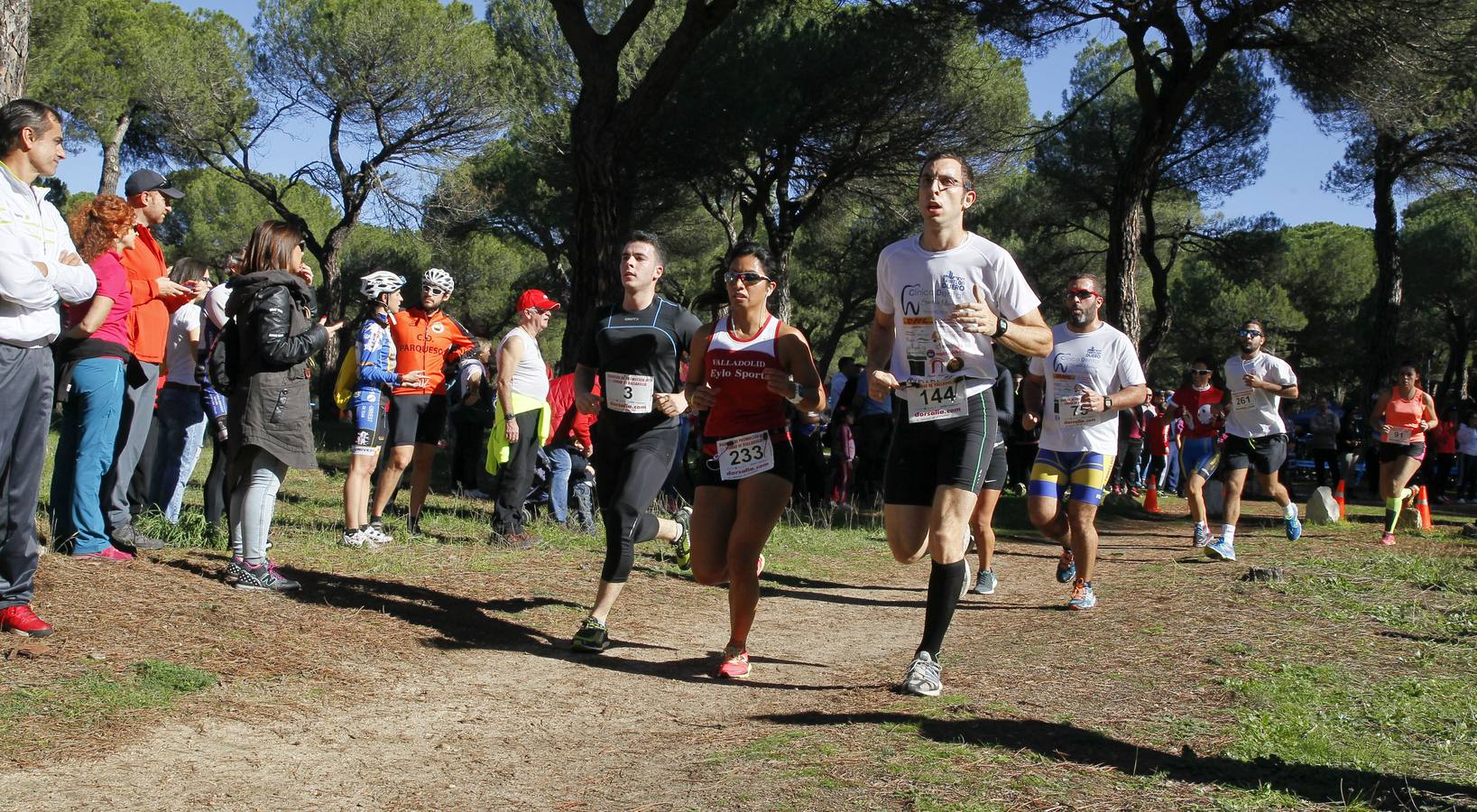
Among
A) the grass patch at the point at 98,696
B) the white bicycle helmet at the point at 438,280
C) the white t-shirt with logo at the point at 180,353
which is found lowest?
the grass patch at the point at 98,696

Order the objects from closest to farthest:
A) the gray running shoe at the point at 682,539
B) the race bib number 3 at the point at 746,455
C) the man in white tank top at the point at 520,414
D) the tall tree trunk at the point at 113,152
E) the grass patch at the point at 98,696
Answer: the grass patch at the point at 98,696 < the race bib number 3 at the point at 746,455 < the gray running shoe at the point at 682,539 < the man in white tank top at the point at 520,414 < the tall tree trunk at the point at 113,152

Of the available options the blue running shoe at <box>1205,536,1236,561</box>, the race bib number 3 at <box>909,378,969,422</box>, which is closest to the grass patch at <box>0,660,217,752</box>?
the race bib number 3 at <box>909,378,969,422</box>

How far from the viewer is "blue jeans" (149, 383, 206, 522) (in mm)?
7590

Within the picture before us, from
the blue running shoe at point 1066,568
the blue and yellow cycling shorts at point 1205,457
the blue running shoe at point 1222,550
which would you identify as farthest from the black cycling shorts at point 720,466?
the blue and yellow cycling shorts at point 1205,457

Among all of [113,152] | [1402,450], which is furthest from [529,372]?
[113,152]

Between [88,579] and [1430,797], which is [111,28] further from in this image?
[1430,797]

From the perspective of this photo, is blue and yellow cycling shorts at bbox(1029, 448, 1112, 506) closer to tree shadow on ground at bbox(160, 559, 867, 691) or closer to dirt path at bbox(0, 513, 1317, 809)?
dirt path at bbox(0, 513, 1317, 809)

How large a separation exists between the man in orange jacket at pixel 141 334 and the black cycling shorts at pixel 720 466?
3287 mm

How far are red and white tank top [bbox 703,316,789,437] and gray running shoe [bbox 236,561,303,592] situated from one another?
240 cm

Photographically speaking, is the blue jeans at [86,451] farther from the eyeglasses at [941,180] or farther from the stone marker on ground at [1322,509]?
the stone marker on ground at [1322,509]

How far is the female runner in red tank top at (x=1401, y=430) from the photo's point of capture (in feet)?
37.8

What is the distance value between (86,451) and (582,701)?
302 centimetres

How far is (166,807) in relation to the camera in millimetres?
3375

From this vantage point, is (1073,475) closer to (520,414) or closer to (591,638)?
(591,638)
